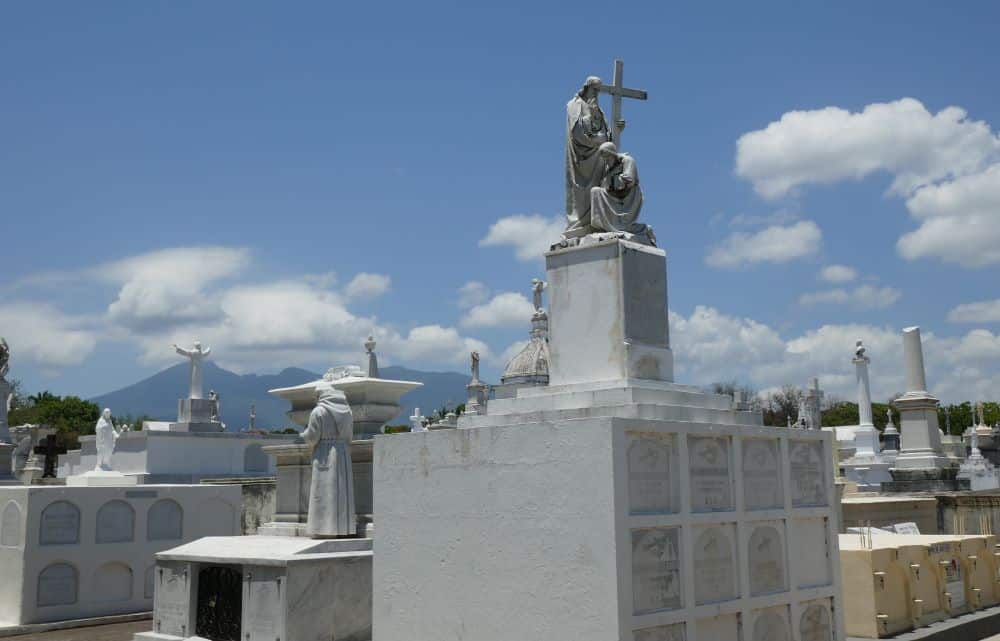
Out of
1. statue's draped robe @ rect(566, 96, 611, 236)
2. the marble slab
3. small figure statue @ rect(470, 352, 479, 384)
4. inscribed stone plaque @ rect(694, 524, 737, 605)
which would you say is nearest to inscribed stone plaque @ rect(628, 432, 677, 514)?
inscribed stone plaque @ rect(694, 524, 737, 605)

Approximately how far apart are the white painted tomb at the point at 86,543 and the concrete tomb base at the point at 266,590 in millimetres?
3404

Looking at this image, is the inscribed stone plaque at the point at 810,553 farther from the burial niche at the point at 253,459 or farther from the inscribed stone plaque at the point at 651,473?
the burial niche at the point at 253,459

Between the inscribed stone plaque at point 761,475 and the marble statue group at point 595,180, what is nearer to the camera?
the inscribed stone plaque at point 761,475

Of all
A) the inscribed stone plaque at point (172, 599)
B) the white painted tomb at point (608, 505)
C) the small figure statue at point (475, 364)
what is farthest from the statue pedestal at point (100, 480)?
the small figure statue at point (475, 364)

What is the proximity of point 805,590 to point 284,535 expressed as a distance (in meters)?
6.35

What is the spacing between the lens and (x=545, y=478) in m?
6.59

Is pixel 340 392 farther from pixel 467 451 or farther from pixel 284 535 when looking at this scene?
pixel 467 451

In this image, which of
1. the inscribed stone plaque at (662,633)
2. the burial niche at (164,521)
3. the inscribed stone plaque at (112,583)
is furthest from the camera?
the burial niche at (164,521)

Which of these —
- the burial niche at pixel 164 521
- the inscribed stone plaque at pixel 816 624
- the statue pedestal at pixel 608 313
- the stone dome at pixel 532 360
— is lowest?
the inscribed stone plaque at pixel 816 624

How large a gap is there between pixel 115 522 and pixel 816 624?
10.9 meters

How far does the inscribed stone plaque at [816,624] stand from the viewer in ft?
25.4

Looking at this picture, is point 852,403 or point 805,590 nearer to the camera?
point 805,590

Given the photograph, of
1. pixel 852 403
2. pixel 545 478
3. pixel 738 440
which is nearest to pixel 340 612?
pixel 545 478

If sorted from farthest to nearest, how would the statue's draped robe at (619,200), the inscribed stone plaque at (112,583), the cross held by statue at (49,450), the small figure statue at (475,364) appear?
the small figure statue at (475,364) < the cross held by statue at (49,450) < the inscribed stone plaque at (112,583) < the statue's draped robe at (619,200)
